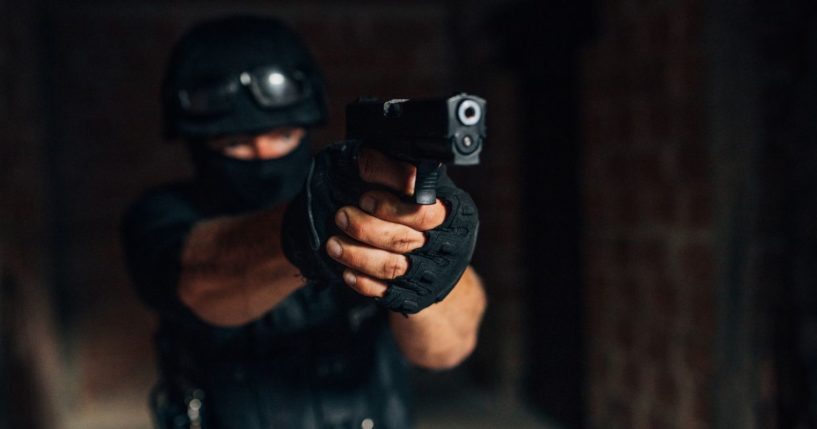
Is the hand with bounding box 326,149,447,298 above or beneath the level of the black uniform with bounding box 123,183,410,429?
above

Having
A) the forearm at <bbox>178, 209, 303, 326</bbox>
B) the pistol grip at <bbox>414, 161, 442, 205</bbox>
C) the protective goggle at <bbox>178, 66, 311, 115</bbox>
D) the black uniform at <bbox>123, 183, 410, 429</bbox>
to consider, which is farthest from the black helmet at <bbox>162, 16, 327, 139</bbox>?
the pistol grip at <bbox>414, 161, 442, 205</bbox>

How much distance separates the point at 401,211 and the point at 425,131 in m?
0.11

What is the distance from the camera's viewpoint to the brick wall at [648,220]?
2.01 m

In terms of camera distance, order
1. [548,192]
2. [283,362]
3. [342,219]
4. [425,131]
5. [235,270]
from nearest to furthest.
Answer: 1. [425,131]
2. [342,219]
3. [235,270]
4. [283,362]
5. [548,192]

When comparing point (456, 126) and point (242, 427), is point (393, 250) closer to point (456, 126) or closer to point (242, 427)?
point (456, 126)

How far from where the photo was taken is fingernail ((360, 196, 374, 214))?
886 mm

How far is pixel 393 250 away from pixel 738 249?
1.28m

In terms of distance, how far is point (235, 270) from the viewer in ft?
3.75

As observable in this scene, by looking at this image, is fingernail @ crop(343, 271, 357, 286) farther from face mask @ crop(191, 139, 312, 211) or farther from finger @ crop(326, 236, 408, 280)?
face mask @ crop(191, 139, 312, 211)

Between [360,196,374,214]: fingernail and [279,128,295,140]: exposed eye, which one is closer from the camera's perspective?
[360,196,374,214]: fingernail

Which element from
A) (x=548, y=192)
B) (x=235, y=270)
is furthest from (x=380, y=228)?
(x=548, y=192)

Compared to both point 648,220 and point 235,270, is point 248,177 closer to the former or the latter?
point 235,270

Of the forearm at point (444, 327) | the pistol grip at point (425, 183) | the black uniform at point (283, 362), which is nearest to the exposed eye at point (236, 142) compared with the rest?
the black uniform at point (283, 362)

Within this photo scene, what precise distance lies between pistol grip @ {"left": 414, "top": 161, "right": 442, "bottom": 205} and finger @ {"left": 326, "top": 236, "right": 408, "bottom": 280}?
8 centimetres
